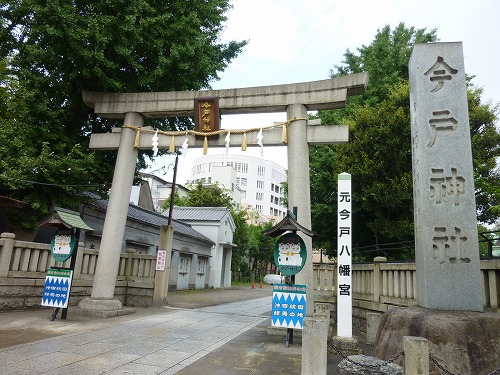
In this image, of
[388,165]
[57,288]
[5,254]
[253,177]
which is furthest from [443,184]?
[253,177]

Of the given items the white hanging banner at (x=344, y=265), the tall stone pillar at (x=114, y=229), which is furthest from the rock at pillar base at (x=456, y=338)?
the tall stone pillar at (x=114, y=229)

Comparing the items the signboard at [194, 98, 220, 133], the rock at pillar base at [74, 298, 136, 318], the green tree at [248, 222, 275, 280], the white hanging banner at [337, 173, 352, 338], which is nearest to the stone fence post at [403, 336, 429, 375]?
the white hanging banner at [337, 173, 352, 338]

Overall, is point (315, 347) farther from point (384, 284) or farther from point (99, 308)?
point (99, 308)

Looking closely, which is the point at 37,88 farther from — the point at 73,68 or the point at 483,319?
the point at 483,319

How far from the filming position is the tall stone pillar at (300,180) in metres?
9.47

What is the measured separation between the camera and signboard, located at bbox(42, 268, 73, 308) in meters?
9.40

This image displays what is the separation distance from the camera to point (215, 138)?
11.6 m

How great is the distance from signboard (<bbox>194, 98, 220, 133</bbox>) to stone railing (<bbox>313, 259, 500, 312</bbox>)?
254 inches

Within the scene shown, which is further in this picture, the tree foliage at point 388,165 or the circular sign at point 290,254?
the tree foliage at point 388,165

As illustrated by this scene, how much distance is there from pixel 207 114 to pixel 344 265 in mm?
6168

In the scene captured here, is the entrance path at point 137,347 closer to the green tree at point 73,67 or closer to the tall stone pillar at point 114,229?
the tall stone pillar at point 114,229

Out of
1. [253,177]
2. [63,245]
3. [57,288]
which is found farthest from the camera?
[253,177]

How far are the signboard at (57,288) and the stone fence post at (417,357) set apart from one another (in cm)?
840

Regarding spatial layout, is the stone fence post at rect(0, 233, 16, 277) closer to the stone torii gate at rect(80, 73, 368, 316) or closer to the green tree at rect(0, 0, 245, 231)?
the green tree at rect(0, 0, 245, 231)
